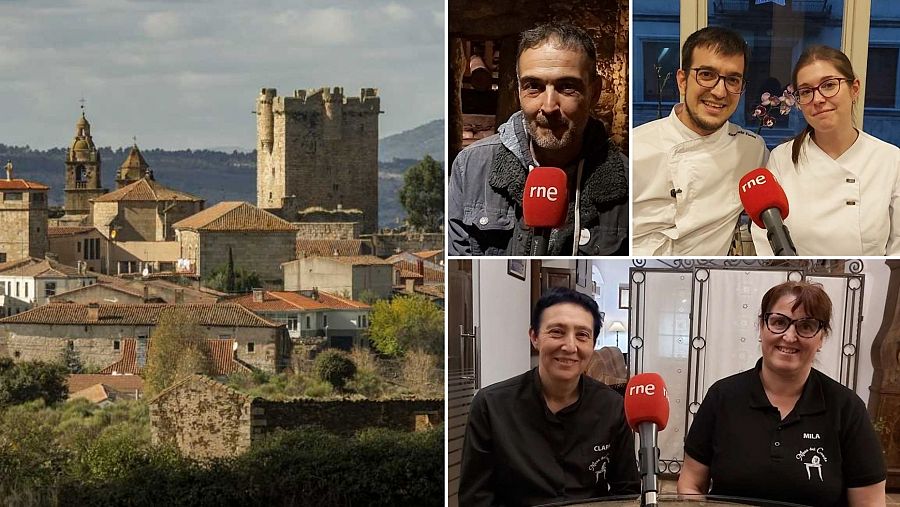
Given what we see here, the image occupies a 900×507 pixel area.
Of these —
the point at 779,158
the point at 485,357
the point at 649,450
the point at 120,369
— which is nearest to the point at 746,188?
the point at 779,158

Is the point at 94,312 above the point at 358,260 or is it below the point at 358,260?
below

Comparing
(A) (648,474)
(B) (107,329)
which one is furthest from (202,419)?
(A) (648,474)

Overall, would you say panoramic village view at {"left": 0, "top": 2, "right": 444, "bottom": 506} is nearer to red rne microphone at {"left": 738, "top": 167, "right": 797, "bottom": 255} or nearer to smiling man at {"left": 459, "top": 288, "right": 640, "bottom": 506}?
smiling man at {"left": 459, "top": 288, "right": 640, "bottom": 506}

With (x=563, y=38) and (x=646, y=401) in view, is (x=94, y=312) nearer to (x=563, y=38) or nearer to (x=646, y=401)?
(x=563, y=38)

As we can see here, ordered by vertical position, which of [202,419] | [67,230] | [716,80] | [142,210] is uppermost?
[716,80]

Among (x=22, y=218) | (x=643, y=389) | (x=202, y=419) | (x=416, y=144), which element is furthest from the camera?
(x=416, y=144)

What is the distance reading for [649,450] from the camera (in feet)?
16.7

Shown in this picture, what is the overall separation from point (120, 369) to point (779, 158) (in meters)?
5.21

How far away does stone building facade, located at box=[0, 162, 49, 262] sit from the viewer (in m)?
9.91

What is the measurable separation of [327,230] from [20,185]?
87.2 inches

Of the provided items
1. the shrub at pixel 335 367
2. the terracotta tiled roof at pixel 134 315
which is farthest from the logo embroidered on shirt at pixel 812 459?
the terracotta tiled roof at pixel 134 315

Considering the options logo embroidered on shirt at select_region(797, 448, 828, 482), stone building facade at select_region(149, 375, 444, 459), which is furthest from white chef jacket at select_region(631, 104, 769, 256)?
stone building facade at select_region(149, 375, 444, 459)

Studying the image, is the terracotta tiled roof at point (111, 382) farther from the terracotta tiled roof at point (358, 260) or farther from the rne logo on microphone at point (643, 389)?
the rne logo on microphone at point (643, 389)

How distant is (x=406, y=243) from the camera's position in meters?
10.5
